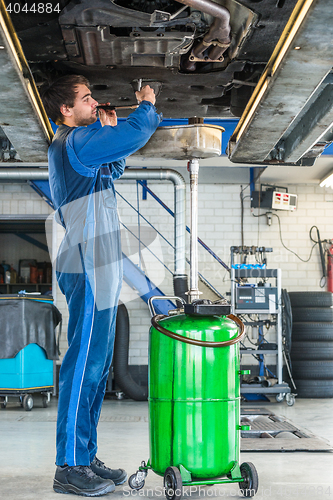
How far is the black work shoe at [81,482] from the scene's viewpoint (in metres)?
2.15

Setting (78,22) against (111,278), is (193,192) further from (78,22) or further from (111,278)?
(78,22)

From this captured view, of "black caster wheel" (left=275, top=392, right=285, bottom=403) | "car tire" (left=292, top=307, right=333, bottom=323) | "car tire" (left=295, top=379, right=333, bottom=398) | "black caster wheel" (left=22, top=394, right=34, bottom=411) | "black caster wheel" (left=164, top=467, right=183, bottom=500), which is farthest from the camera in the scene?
"car tire" (left=292, top=307, right=333, bottom=323)

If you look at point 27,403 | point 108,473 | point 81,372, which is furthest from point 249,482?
point 27,403

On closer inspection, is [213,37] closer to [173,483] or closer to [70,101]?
[70,101]

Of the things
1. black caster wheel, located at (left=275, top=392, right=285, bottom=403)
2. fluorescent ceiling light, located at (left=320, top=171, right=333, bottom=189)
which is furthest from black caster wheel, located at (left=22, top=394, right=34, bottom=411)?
fluorescent ceiling light, located at (left=320, top=171, right=333, bottom=189)

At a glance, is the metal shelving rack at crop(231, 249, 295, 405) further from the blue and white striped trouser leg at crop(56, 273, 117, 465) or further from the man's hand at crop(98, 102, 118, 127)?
the blue and white striped trouser leg at crop(56, 273, 117, 465)

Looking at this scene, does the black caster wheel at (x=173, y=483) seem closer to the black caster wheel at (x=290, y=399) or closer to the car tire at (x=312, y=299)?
the black caster wheel at (x=290, y=399)

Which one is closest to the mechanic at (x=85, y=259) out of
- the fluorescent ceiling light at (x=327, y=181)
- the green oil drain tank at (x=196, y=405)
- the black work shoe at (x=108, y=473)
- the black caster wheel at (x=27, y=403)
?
the black work shoe at (x=108, y=473)

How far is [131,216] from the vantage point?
7.80m

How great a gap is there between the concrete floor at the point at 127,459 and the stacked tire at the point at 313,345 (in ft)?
4.37

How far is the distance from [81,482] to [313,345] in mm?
5288

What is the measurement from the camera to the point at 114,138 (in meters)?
2.15

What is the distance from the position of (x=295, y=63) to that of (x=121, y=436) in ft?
10.3

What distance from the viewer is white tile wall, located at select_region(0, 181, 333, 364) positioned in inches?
307
